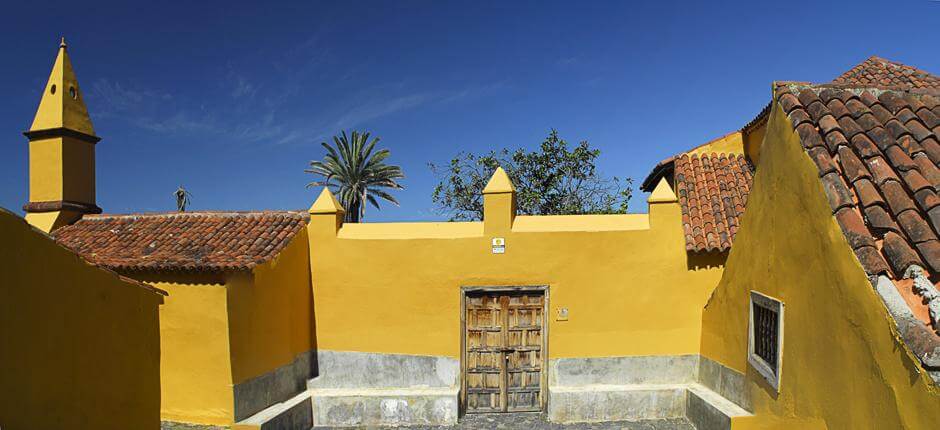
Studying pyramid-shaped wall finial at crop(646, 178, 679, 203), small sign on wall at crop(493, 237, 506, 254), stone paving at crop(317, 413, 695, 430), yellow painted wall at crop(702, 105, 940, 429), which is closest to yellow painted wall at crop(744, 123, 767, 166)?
pyramid-shaped wall finial at crop(646, 178, 679, 203)

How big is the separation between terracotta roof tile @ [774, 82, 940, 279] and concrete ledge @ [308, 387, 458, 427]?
6459mm

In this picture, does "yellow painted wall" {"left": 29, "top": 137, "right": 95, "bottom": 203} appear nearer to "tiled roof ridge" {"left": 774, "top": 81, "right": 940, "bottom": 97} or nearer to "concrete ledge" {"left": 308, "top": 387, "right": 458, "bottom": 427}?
"concrete ledge" {"left": 308, "top": 387, "right": 458, "bottom": 427}

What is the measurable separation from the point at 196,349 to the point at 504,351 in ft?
16.3

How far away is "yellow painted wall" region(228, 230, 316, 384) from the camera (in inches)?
288

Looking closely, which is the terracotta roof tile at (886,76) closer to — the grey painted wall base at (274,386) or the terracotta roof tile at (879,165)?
the terracotta roof tile at (879,165)

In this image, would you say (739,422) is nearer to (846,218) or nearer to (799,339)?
(799,339)

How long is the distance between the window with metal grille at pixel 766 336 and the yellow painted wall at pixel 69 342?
6.30 metres

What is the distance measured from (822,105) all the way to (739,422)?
4200mm

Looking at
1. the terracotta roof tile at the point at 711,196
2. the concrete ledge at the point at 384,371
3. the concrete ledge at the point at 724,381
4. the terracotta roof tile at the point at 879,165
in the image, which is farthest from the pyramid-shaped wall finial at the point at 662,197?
the concrete ledge at the point at 384,371

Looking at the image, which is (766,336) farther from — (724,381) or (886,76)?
(886,76)

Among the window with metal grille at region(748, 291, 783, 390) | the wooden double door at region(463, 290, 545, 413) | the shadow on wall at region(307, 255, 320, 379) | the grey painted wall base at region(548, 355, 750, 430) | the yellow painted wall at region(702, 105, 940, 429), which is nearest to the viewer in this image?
the yellow painted wall at region(702, 105, 940, 429)

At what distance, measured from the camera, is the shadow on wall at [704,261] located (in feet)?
27.8

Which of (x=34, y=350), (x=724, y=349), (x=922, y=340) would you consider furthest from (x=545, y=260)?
(x=34, y=350)

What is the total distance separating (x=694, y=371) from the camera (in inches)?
339
